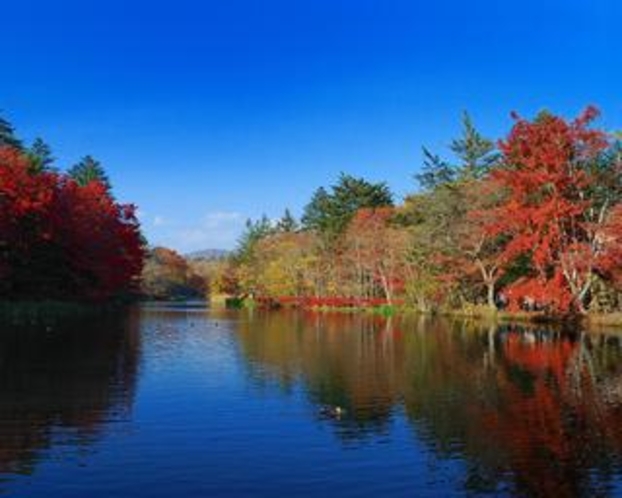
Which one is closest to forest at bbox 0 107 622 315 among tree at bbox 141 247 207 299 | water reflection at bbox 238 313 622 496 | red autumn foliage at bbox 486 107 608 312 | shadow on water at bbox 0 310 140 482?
red autumn foliage at bbox 486 107 608 312

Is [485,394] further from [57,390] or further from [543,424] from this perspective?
[57,390]

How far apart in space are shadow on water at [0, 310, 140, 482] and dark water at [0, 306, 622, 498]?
7 centimetres

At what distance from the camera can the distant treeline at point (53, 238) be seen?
50.2m

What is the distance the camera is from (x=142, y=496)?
1175 cm

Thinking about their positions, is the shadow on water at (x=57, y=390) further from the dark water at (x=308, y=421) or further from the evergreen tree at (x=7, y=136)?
the evergreen tree at (x=7, y=136)

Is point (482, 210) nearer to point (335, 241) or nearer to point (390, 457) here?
point (335, 241)

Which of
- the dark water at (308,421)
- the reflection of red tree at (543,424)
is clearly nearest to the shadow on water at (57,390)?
the dark water at (308,421)

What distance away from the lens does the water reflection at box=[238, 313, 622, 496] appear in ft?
44.8

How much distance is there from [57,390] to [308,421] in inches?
286

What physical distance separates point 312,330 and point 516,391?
80.4 feet

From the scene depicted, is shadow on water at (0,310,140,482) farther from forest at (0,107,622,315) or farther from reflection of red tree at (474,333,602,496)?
forest at (0,107,622,315)

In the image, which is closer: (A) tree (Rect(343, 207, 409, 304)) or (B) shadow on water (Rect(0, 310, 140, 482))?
(B) shadow on water (Rect(0, 310, 140, 482))

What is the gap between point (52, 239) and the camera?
54094mm

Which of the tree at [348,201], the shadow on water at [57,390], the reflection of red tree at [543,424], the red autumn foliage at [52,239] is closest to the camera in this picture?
the reflection of red tree at [543,424]
